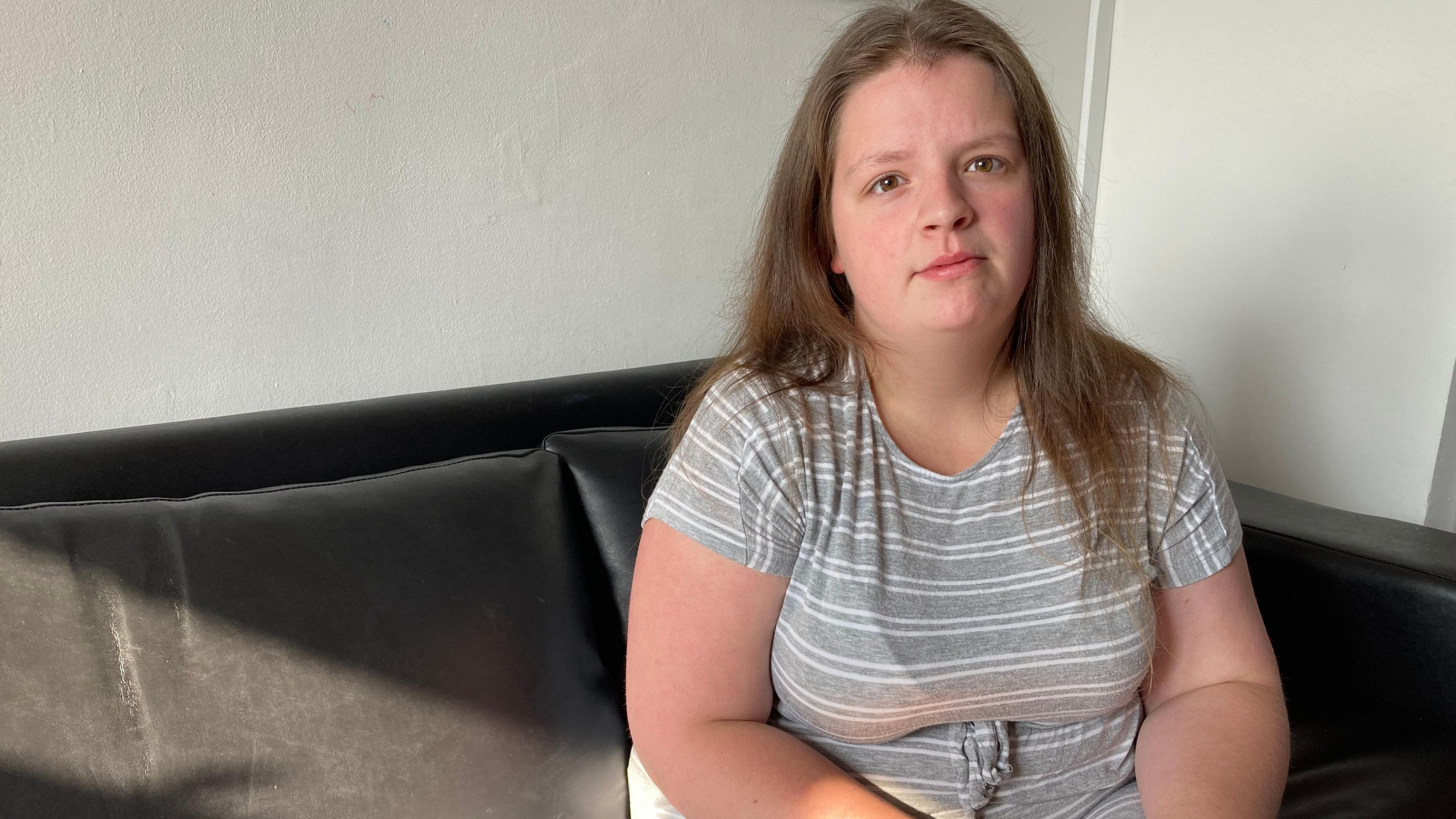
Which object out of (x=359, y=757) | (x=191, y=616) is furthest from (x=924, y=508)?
(x=191, y=616)

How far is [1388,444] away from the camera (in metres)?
1.79

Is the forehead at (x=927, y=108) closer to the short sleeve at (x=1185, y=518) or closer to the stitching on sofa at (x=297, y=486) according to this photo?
the short sleeve at (x=1185, y=518)

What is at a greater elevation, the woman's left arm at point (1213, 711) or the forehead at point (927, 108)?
the forehead at point (927, 108)

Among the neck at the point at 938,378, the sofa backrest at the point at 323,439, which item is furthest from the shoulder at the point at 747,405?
the sofa backrest at the point at 323,439

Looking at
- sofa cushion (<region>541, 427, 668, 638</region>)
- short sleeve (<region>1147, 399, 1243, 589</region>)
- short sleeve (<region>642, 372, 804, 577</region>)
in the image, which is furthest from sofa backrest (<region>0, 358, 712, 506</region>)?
short sleeve (<region>1147, 399, 1243, 589</region>)

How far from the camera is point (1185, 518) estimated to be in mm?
1063

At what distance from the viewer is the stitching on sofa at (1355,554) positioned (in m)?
1.27

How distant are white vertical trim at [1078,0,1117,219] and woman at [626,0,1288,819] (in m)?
1.17

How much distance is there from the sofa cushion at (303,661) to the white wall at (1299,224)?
4.74 feet

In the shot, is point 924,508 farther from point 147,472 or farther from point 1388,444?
point 1388,444

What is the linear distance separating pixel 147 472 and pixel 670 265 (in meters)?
0.84

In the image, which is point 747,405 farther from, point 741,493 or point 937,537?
point 937,537

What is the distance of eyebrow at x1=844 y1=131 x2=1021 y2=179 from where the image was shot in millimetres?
1003

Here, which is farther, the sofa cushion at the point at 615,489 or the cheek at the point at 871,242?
the sofa cushion at the point at 615,489
